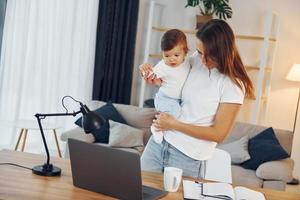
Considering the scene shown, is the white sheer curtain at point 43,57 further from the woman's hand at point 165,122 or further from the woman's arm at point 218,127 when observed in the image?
the woman's arm at point 218,127

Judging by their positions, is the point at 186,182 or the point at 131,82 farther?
the point at 131,82

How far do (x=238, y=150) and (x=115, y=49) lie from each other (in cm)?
206

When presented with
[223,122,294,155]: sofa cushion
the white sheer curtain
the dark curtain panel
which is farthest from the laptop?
the dark curtain panel

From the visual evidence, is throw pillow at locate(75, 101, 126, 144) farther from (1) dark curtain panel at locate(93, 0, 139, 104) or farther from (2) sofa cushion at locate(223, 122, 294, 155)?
(2) sofa cushion at locate(223, 122, 294, 155)

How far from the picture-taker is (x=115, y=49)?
5043 millimetres

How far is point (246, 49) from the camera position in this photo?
521cm

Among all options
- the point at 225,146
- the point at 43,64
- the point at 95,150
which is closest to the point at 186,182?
the point at 95,150

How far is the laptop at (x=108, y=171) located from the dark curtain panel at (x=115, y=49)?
341cm

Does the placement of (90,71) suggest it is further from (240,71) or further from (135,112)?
(240,71)

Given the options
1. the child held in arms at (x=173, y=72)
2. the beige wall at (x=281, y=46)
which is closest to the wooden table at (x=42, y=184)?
the child held in arms at (x=173, y=72)

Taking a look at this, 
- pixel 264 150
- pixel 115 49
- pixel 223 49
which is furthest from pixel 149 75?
pixel 115 49

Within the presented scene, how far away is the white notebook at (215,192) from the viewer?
1589mm

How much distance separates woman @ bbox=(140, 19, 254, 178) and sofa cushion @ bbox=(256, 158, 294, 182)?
1.70 m

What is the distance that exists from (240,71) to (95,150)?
708 millimetres
